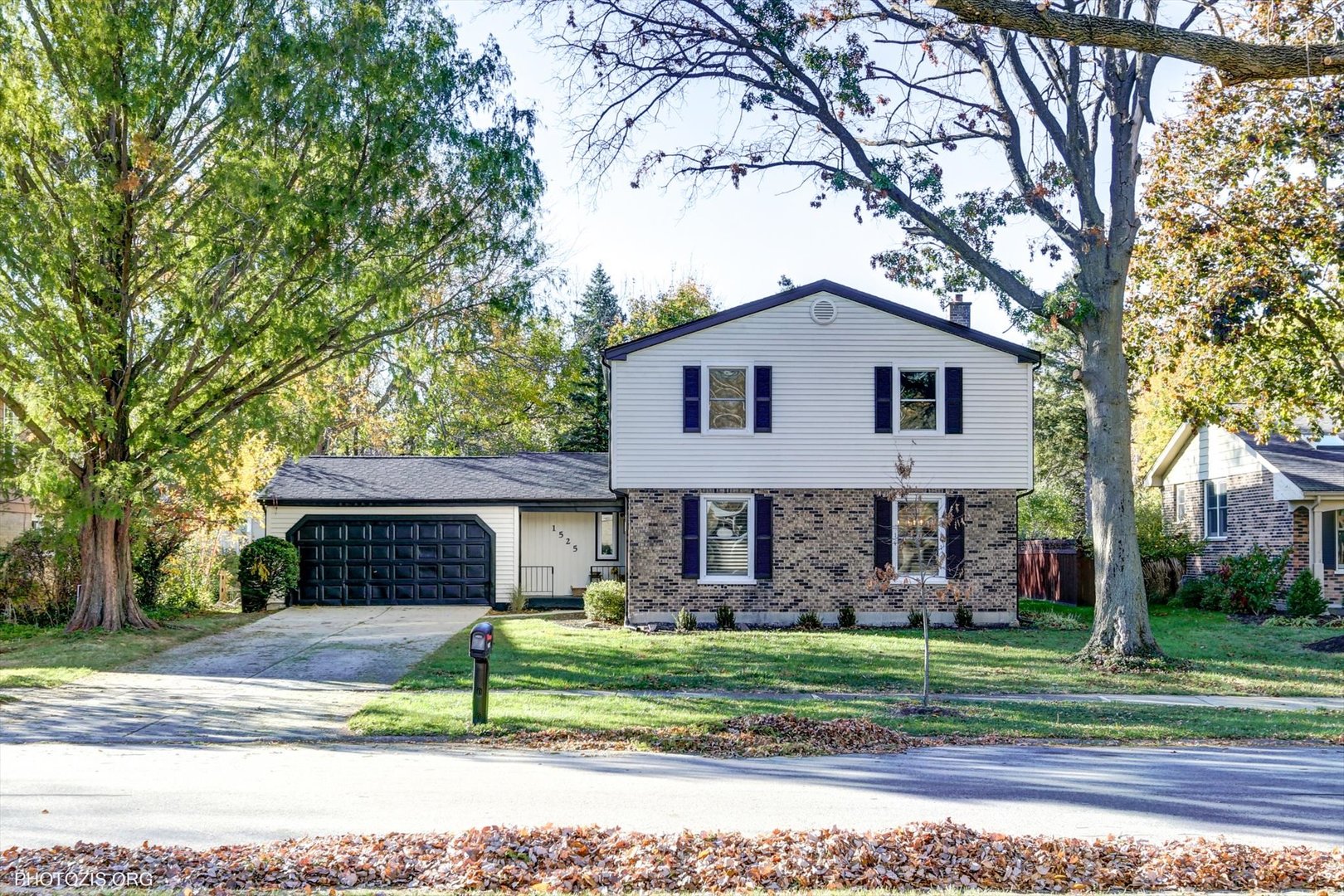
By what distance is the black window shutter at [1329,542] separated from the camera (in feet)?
82.9

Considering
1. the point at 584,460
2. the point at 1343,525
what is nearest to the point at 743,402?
the point at 584,460

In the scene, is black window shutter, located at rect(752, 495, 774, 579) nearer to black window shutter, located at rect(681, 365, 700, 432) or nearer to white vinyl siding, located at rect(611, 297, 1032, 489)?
white vinyl siding, located at rect(611, 297, 1032, 489)

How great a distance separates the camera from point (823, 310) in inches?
848

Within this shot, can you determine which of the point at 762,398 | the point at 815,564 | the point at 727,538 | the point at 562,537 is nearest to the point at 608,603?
the point at 727,538

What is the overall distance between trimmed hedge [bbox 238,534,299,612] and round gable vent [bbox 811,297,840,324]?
13.8 meters

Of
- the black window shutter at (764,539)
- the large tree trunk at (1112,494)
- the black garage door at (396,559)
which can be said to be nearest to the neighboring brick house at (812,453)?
the black window shutter at (764,539)

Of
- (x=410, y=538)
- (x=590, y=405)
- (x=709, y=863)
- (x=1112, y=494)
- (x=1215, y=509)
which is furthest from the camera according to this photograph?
(x=590, y=405)

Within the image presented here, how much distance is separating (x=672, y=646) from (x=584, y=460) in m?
11.7

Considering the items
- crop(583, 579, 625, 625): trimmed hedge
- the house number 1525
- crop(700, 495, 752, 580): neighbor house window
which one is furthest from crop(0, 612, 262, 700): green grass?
crop(700, 495, 752, 580): neighbor house window

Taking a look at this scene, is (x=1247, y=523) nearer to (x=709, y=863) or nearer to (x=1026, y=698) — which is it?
(x=1026, y=698)

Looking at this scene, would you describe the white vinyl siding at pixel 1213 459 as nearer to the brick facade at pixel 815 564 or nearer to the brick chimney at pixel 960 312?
the brick chimney at pixel 960 312

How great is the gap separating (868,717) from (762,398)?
1060 centimetres

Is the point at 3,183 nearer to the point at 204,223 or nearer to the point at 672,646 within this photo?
the point at 204,223

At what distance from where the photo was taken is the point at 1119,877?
5.72 meters
